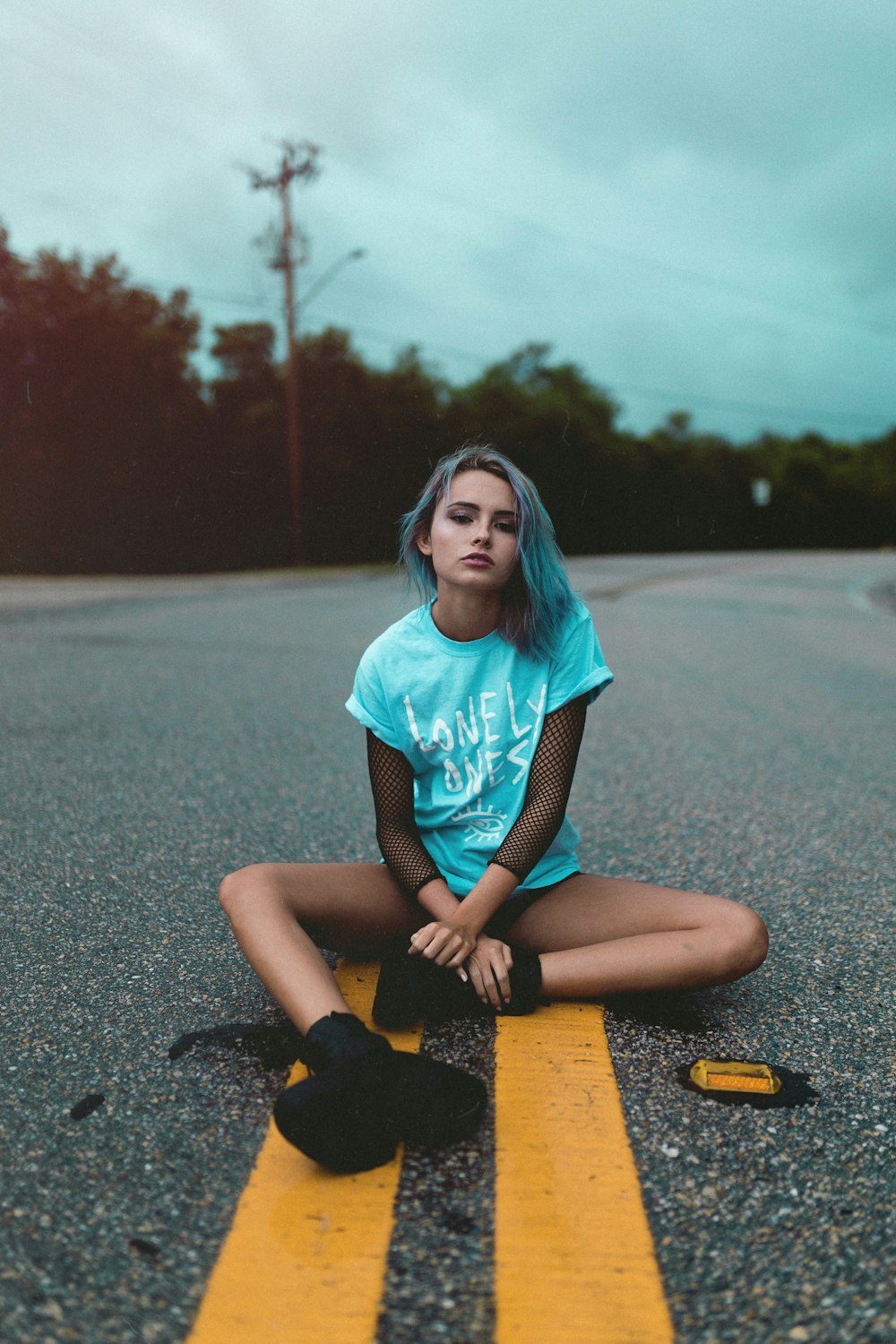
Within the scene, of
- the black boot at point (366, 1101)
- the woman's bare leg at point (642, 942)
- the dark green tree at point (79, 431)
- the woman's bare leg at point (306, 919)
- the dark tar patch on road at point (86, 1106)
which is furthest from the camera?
the dark green tree at point (79, 431)

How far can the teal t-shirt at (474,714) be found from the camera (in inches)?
98.2

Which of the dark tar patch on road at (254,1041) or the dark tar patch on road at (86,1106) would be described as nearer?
the dark tar patch on road at (86,1106)

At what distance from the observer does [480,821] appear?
2521 mm

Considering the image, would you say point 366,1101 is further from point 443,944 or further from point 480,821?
point 480,821

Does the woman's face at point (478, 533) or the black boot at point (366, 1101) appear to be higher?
the woman's face at point (478, 533)

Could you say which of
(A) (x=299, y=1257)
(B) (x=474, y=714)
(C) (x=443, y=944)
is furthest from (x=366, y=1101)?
(B) (x=474, y=714)

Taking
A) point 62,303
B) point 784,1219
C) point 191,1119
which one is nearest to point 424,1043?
point 191,1119

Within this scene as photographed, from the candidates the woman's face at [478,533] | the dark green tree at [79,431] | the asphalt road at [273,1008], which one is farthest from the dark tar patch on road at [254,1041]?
the dark green tree at [79,431]

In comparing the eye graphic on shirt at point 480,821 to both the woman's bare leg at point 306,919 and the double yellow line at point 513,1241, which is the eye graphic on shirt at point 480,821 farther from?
the double yellow line at point 513,1241

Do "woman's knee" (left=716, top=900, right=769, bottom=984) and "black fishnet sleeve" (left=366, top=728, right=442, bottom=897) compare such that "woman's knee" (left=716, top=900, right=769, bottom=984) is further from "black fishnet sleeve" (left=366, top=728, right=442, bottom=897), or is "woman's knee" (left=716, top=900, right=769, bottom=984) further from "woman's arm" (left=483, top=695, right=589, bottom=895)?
"black fishnet sleeve" (left=366, top=728, right=442, bottom=897)

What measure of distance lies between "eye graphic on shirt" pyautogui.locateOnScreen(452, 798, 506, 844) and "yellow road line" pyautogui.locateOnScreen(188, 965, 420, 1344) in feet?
2.79

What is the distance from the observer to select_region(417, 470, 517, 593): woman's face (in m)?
2.43

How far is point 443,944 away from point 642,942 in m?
0.45

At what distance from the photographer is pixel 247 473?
29391 mm
